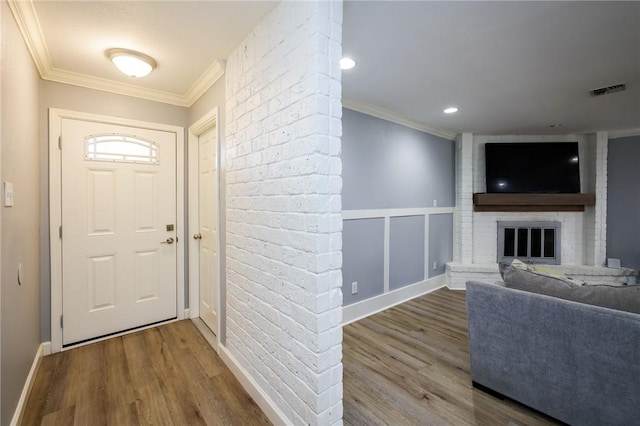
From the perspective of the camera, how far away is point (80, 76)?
2.38 m

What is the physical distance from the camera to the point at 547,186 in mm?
4266

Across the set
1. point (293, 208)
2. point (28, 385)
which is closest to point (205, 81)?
point (293, 208)

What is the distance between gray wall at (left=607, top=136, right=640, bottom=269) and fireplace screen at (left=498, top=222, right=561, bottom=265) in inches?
29.7

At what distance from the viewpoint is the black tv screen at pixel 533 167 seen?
4.25 metres

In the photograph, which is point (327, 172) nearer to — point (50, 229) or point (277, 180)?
point (277, 180)

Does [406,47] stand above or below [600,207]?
above

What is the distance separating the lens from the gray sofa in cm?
137

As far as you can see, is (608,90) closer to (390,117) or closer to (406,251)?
(390,117)

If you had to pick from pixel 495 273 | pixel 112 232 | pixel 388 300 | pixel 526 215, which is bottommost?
pixel 388 300

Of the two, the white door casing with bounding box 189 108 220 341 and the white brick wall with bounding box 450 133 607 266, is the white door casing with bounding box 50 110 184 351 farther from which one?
the white brick wall with bounding box 450 133 607 266

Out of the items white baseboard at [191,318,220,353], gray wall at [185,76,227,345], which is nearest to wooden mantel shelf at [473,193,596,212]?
gray wall at [185,76,227,345]

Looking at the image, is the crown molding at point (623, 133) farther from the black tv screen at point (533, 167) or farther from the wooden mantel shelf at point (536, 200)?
the wooden mantel shelf at point (536, 200)

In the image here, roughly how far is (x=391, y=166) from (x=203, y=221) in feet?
7.23

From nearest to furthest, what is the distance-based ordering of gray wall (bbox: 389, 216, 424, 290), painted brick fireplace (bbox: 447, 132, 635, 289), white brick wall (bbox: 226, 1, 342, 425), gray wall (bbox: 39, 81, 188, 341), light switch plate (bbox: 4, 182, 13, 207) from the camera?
white brick wall (bbox: 226, 1, 342, 425) < light switch plate (bbox: 4, 182, 13, 207) < gray wall (bbox: 39, 81, 188, 341) < gray wall (bbox: 389, 216, 424, 290) < painted brick fireplace (bbox: 447, 132, 635, 289)
